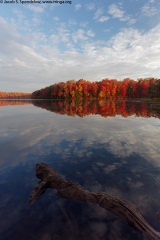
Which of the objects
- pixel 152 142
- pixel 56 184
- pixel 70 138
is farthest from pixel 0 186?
pixel 152 142

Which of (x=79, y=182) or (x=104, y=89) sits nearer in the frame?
(x=79, y=182)

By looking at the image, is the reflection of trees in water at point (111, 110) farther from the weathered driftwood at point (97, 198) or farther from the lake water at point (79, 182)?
the weathered driftwood at point (97, 198)

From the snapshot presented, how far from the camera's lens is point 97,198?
19.1 feet

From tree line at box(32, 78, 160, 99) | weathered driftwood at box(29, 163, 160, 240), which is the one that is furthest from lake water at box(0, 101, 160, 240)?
tree line at box(32, 78, 160, 99)

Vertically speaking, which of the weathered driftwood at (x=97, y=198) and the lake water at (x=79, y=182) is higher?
the weathered driftwood at (x=97, y=198)

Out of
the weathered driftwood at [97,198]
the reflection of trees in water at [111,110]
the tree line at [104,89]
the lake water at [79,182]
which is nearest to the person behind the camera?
the weathered driftwood at [97,198]

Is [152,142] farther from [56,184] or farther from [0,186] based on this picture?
[0,186]

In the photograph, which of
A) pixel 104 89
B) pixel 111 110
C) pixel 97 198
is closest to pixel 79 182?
pixel 97 198

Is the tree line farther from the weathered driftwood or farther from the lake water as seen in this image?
the weathered driftwood

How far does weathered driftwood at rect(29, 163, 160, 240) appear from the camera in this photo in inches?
187

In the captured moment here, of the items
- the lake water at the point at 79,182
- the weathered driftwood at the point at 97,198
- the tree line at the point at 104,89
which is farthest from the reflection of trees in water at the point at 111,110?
the tree line at the point at 104,89

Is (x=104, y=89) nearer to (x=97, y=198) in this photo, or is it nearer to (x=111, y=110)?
(x=111, y=110)

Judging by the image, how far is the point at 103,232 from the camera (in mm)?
5152

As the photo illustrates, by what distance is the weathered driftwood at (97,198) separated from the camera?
4.75 metres
